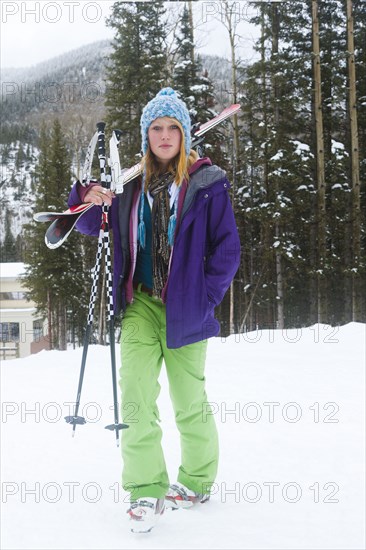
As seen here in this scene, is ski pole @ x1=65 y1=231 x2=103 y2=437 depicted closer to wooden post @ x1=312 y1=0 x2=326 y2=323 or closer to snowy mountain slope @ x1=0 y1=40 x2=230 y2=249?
snowy mountain slope @ x1=0 y1=40 x2=230 y2=249

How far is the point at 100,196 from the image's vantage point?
2.82 m

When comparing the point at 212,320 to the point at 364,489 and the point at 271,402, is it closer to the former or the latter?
the point at 364,489

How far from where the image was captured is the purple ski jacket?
8.96 ft

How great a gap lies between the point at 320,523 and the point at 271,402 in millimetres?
2699

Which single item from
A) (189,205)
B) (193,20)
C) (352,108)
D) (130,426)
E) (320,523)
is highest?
(193,20)

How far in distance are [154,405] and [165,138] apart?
4.80 feet

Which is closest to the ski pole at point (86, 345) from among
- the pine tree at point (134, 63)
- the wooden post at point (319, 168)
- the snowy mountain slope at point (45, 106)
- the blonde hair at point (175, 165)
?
the blonde hair at point (175, 165)

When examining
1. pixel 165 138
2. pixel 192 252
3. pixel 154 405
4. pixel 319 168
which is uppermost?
pixel 319 168

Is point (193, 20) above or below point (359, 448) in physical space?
above

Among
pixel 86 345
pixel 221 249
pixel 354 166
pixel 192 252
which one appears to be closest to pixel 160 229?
pixel 192 252

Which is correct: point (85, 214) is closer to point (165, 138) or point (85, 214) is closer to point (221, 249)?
point (165, 138)

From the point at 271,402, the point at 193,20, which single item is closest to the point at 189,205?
the point at 271,402

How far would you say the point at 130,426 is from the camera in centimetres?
267

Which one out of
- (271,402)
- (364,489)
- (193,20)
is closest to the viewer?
(364,489)
